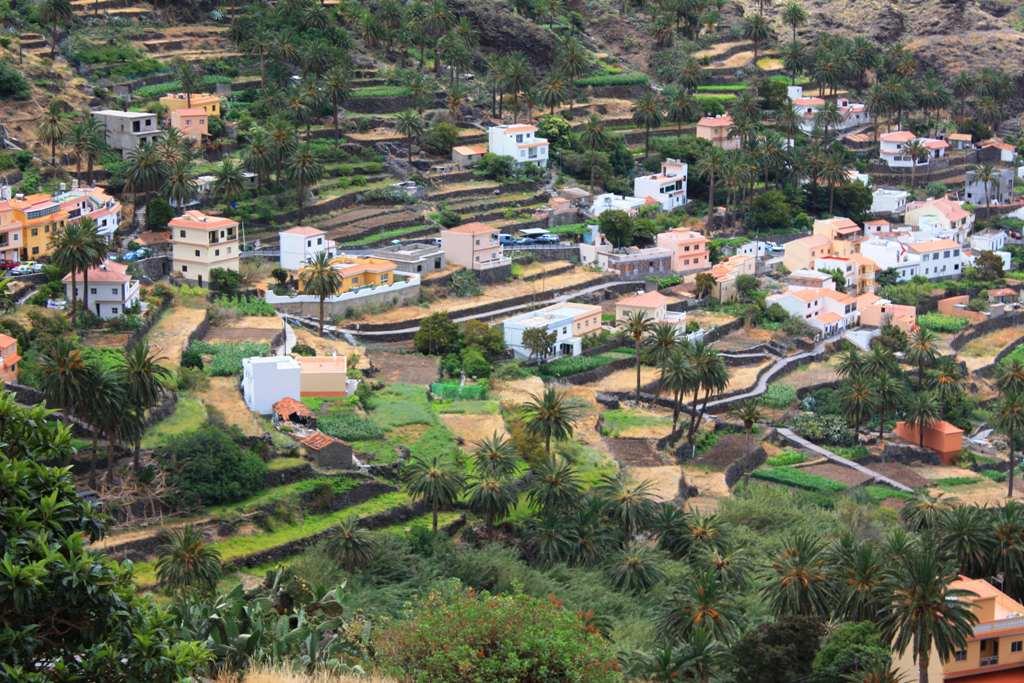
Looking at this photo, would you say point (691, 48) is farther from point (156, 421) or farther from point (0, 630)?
point (0, 630)

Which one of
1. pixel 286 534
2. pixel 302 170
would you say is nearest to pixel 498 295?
pixel 302 170

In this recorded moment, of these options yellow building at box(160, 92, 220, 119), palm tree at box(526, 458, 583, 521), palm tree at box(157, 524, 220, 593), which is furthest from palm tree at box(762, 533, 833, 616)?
yellow building at box(160, 92, 220, 119)

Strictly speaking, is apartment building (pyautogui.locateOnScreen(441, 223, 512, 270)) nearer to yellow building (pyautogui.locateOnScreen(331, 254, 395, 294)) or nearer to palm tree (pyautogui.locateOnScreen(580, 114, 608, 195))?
yellow building (pyautogui.locateOnScreen(331, 254, 395, 294))

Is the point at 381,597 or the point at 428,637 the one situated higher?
the point at 428,637

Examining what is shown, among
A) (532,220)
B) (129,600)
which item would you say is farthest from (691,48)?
(129,600)

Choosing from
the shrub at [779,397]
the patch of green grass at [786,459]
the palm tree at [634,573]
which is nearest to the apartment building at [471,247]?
the shrub at [779,397]

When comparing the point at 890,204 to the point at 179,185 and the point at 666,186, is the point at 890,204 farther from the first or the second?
the point at 179,185

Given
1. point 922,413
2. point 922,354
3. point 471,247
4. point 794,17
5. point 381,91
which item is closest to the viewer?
point 922,413
